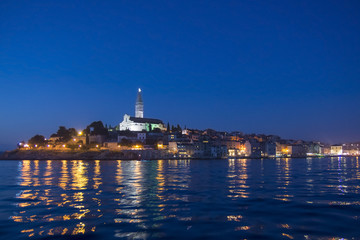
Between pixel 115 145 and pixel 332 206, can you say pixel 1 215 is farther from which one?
pixel 115 145

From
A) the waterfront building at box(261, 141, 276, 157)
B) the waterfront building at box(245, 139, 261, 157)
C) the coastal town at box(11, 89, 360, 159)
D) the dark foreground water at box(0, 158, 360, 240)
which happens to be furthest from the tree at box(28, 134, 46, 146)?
the dark foreground water at box(0, 158, 360, 240)

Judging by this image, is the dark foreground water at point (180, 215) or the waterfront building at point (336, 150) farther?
the waterfront building at point (336, 150)

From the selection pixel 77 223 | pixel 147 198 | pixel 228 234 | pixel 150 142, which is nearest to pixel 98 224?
pixel 77 223

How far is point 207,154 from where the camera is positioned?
109375 millimetres

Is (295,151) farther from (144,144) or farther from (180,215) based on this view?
(180,215)

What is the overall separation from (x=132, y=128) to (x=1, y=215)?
358 ft

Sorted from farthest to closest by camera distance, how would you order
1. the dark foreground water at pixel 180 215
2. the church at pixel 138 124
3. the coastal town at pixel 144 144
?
the church at pixel 138 124
the coastal town at pixel 144 144
the dark foreground water at pixel 180 215

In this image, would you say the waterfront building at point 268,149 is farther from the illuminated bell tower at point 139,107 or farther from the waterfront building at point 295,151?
the illuminated bell tower at point 139,107

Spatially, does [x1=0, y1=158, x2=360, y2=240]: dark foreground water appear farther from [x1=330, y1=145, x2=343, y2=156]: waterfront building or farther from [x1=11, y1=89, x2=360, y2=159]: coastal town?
[x1=330, y1=145, x2=343, y2=156]: waterfront building

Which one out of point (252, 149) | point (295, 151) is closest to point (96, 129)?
point (252, 149)

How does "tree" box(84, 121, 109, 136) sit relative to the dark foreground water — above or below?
above

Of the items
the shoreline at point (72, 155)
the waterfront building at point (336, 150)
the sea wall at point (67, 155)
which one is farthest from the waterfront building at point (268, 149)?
the sea wall at point (67, 155)

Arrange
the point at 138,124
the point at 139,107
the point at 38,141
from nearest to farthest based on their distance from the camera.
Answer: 1. the point at 38,141
2. the point at 138,124
3. the point at 139,107

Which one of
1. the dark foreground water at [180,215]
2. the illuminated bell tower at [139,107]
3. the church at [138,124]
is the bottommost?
A: the dark foreground water at [180,215]
